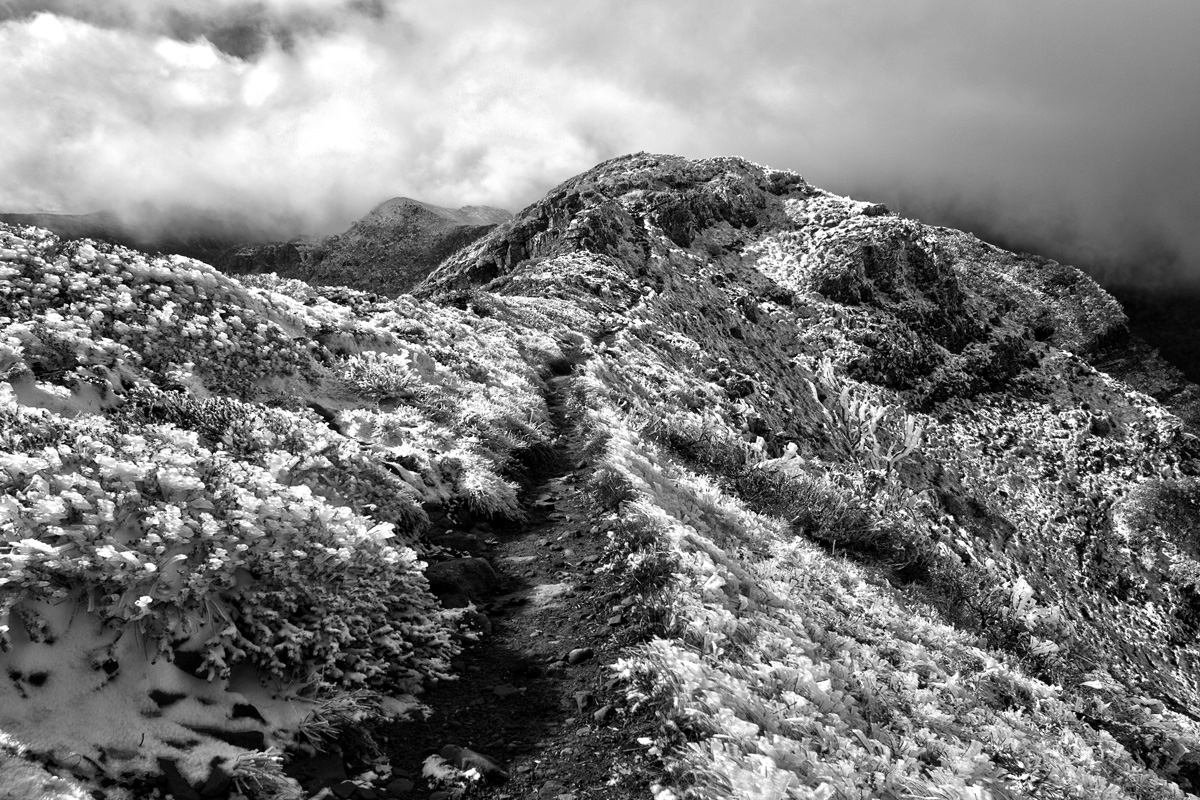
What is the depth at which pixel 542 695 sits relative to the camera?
469cm

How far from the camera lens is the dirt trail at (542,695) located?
373 centimetres

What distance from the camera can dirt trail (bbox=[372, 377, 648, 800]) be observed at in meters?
3.73

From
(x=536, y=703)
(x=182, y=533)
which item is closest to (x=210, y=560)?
(x=182, y=533)

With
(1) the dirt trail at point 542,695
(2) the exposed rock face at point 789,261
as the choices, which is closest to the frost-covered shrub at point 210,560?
(1) the dirt trail at point 542,695

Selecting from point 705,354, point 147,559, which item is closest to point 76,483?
point 147,559

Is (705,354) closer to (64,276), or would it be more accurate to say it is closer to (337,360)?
(337,360)

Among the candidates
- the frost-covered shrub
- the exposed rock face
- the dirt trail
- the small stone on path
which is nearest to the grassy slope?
the frost-covered shrub

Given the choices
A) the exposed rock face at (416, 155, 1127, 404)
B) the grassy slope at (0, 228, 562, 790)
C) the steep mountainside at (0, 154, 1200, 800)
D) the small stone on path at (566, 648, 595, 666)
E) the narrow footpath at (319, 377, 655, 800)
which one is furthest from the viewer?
the exposed rock face at (416, 155, 1127, 404)

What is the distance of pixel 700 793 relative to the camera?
11.1 ft

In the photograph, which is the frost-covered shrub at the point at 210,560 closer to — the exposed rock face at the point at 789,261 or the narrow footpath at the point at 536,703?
the narrow footpath at the point at 536,703

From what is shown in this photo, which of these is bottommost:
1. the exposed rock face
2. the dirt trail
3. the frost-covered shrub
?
the dirt trail

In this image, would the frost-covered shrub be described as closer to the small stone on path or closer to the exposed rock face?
the small stone on path

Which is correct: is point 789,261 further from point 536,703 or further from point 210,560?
point 210,560

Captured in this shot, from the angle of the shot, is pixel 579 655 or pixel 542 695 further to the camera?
pixel 579 655
